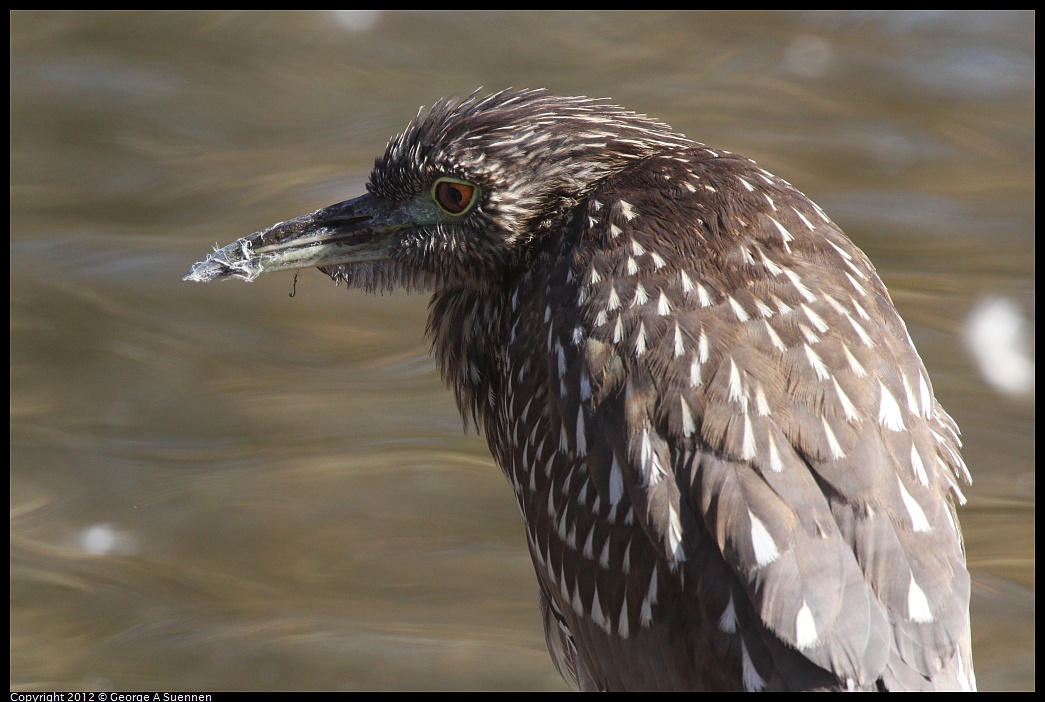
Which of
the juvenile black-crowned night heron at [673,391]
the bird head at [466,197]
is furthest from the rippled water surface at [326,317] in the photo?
the bird head at [466,197]

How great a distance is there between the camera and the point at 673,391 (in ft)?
10.9

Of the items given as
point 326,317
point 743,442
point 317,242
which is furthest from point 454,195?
point 326,317

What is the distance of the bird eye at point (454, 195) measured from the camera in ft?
13.2

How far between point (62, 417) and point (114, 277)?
106 centimetres

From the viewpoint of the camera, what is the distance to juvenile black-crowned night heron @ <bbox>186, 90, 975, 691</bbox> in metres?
3.04

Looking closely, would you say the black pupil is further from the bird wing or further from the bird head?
the bird wing

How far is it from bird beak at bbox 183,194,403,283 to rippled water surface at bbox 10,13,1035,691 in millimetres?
1716

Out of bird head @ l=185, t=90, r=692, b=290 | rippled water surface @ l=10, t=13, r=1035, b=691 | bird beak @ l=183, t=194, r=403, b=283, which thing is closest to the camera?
bird head @ l=185, t=90, r=692, b=290

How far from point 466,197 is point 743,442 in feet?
4.49

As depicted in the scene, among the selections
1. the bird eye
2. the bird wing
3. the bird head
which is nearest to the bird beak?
the bird head

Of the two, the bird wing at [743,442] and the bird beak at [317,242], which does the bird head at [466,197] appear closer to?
the bird beak at [317,242]

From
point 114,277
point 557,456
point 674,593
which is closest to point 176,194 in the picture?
point 114,277
